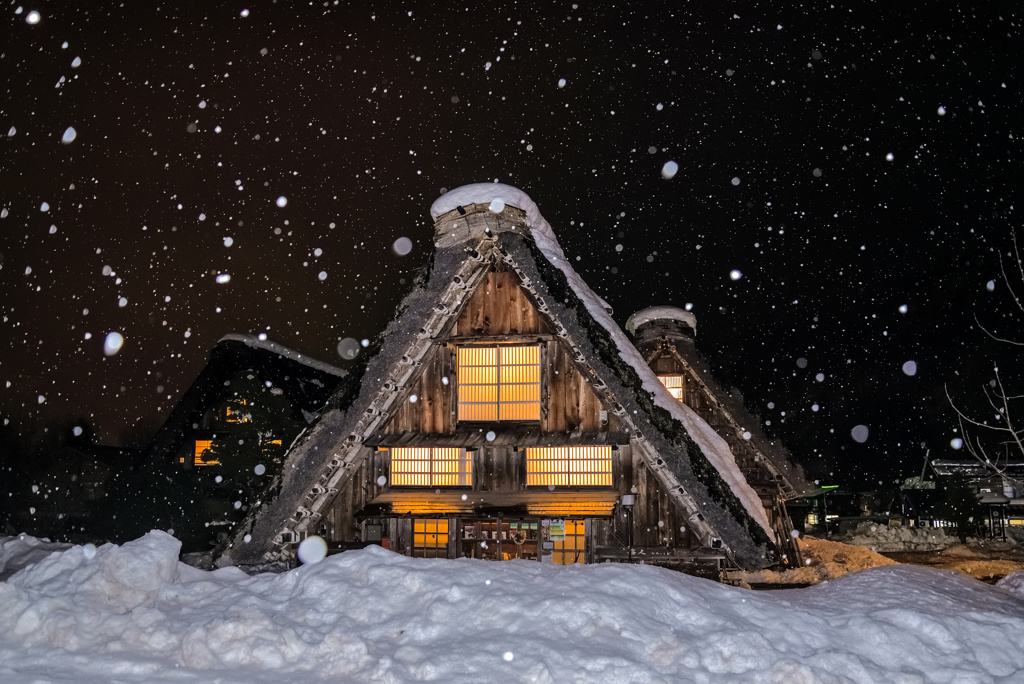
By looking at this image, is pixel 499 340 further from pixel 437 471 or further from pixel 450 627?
pixel 450 627

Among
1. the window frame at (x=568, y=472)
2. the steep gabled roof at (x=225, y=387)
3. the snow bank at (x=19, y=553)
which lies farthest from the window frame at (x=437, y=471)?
the steep gabled roof at (x=225, y=387)

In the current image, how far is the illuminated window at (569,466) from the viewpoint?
35.9ft

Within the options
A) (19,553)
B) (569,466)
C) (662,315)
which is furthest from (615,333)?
(19,553)

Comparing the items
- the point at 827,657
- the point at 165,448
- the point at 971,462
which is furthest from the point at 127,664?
the point at 971,462

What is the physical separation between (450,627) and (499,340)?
6169mm

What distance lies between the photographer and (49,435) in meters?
47.6

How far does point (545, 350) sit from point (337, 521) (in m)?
4.42

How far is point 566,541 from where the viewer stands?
35.3ft

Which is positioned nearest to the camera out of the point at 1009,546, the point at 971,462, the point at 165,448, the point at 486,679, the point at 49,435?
the point at 486,679

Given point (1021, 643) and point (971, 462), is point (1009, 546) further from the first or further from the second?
point (1021, 643)

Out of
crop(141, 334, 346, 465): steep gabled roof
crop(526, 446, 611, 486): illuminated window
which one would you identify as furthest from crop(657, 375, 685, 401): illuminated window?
crop(141, 334, 346, 465): steep gabled roof

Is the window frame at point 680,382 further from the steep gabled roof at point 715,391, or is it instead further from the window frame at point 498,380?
the window frame at point 498,380

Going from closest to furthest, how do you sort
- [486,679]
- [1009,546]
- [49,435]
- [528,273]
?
1. [486,679]
2. [528,273]
3. [1009,546]
4. [49,435]

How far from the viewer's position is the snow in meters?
9.63
